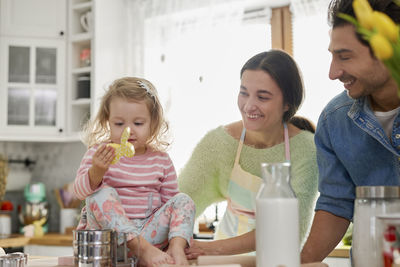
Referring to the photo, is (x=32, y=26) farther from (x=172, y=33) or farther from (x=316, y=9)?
(x=316, y=9)

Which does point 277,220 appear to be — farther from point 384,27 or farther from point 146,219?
point 146,219

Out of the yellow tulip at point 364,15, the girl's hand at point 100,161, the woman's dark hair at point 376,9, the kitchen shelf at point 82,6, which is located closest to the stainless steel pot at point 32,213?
the kitchen shelf at point 82,6

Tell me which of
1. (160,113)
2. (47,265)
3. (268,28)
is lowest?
(47,265)

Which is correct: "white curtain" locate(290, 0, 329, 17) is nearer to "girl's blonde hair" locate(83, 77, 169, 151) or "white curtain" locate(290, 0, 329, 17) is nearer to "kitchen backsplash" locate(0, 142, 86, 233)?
"kitchen backsplash" locate(0, 142, 86, 233)

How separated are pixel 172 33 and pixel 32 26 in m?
1.08

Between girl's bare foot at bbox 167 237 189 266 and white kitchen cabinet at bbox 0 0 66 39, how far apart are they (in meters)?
3.12

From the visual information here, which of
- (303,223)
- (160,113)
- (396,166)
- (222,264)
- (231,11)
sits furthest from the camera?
(231,11)

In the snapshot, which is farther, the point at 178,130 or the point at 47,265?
the point at 178,130

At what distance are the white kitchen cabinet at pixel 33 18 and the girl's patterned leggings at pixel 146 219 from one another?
2.90 metres

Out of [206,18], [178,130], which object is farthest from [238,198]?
[206,18]

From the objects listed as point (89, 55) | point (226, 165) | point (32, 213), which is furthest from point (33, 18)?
point (226, 165)

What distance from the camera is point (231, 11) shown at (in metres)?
3.91

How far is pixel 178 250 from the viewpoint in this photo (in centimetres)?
128

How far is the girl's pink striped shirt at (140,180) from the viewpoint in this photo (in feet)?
4.86
